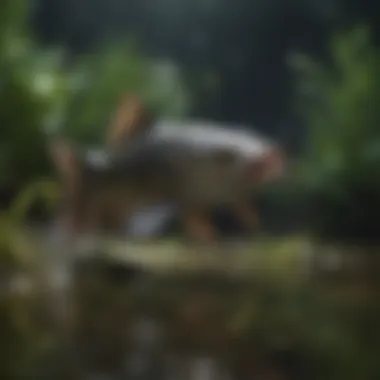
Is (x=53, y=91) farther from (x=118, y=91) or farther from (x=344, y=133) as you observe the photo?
(x=344, y=133)

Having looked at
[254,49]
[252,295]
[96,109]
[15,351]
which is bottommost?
[15,351]

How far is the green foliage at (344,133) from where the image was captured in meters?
1.22

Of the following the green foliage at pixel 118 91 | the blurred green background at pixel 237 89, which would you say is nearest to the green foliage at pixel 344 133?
the blurred green background at pixel 237 89

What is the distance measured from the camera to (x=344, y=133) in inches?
48.2

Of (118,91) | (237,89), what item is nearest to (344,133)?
(237,89)

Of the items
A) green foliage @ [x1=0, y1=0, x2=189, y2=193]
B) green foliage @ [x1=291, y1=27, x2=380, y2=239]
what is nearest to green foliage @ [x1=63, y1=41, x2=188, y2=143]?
green foliage @ [x1=0, y1=0, x2=189, y2=193]

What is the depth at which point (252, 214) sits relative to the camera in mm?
1208

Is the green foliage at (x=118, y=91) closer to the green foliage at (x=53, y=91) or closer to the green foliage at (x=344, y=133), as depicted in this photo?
the green foliage at (x=53, y=91)

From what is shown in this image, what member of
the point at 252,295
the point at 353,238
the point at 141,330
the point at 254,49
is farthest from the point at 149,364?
the point at 254,49

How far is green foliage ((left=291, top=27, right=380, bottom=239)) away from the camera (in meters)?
1.22

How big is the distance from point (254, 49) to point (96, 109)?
23 centimetres

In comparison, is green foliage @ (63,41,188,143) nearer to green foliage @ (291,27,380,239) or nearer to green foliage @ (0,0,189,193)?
green foliage @ (0,0,189,193)

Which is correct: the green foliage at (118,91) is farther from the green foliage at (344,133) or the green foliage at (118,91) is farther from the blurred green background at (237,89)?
the green foliage at (344,133)

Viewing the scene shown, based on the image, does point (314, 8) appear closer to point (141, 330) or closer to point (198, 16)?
point (198, 16)
